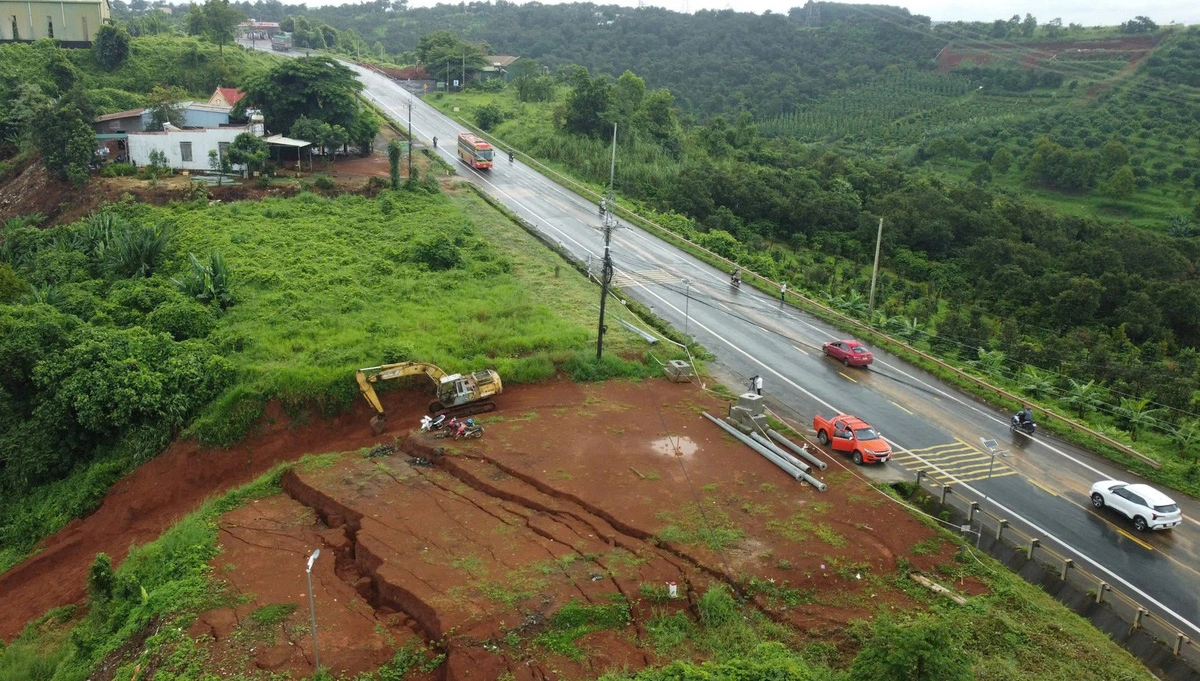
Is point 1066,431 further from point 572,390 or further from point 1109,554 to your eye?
point 572,390

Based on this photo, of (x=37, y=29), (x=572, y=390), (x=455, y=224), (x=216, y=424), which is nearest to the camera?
(x=216, y=424)

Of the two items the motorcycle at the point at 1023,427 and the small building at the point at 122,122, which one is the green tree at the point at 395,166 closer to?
the small building at the point at 122,122

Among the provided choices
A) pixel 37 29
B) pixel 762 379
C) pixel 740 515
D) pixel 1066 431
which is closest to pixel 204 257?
pixel 762 379

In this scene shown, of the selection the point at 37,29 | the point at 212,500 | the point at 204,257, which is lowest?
the point at 212,500

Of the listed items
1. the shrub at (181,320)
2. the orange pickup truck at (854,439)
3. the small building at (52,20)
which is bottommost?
the orange pickup truck at (854,439)

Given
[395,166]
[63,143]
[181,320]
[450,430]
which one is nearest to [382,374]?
[450,430]

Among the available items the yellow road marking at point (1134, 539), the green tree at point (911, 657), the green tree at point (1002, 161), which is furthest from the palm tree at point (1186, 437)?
the green tree at point (1002, 161)
